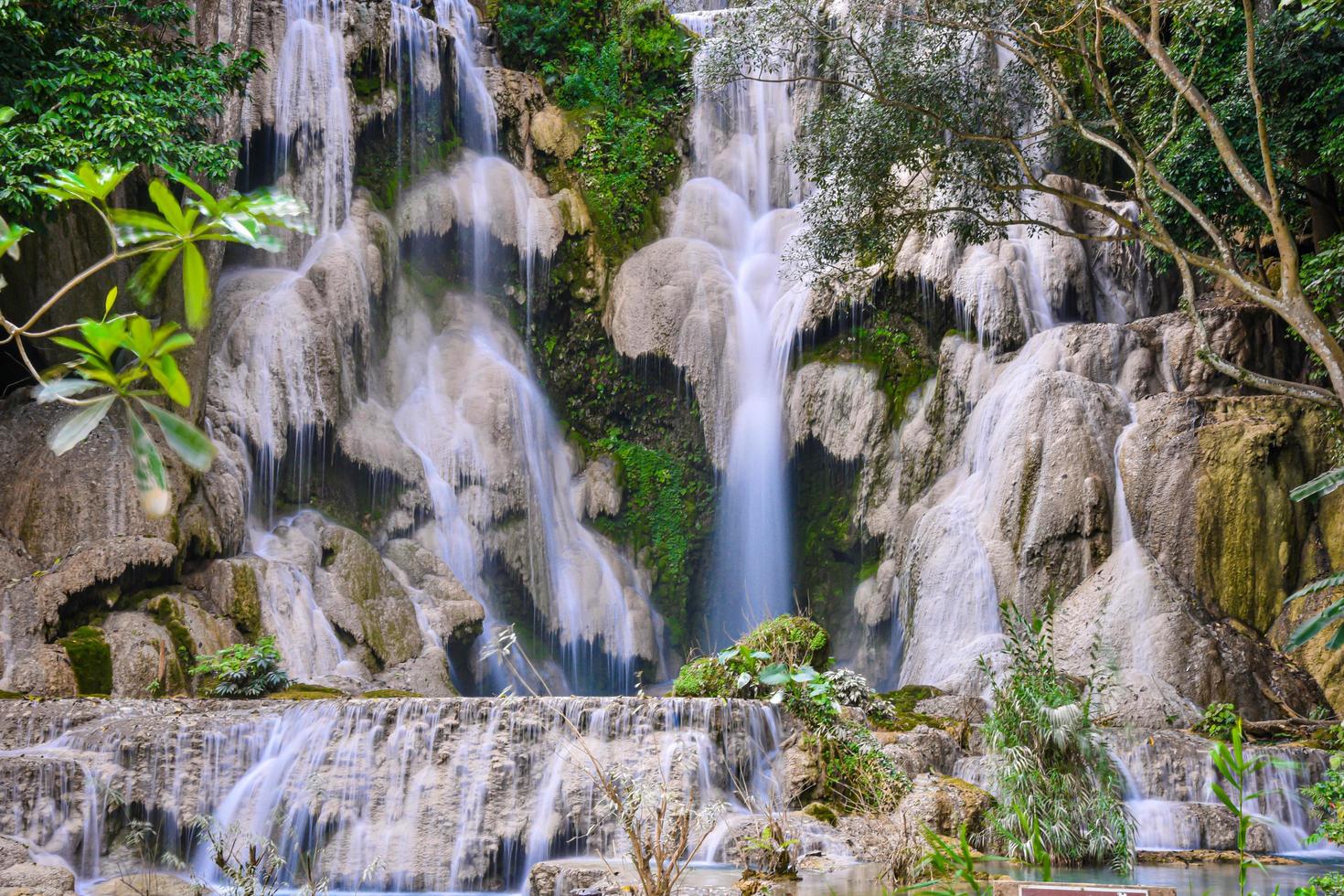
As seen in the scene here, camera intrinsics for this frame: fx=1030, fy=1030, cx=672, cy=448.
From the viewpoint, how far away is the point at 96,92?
1240cm

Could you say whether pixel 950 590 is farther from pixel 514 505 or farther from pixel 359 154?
pixel 359 154

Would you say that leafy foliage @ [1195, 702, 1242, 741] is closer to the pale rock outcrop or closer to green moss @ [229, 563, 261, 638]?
the pale rock outcrop

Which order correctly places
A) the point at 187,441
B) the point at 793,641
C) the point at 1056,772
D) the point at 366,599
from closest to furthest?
the point at 187,441
the point at 1056,772
the point at 793,641
the point at 366,599

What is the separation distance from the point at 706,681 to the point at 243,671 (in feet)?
17.0

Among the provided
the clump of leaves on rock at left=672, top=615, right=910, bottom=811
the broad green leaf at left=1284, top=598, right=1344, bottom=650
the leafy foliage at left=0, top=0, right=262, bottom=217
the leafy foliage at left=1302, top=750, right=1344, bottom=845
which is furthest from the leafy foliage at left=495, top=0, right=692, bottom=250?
the broad green leaf at left=1284, top=598, right=1344, bottom=650

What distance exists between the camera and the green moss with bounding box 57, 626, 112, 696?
11.1 m

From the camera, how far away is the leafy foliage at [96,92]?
11570 millimetres

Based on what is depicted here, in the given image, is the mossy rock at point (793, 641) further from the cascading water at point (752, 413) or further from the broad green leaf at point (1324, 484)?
the broad green leaf at point (1324, 484)

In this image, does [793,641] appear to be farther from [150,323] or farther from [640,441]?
[150,323]

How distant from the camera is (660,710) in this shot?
974cm

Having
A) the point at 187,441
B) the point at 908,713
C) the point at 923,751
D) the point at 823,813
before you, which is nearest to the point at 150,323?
the point at 187,441

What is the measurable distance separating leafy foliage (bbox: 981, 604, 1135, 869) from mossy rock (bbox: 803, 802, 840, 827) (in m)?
1.85

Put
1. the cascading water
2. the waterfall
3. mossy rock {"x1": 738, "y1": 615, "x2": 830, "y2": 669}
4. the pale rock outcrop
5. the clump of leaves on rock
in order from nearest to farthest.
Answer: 1. the clump of leaves on rock
2. the waterfall
3. mossy rock {"x1": 738, "y1": 615, "x2": 830, "y2": 669}
4. the pale rock outcrop
5. the cascading water

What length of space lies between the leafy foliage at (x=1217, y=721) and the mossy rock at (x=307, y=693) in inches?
385
